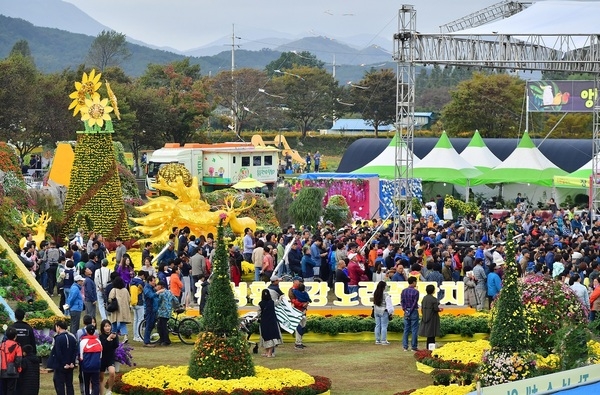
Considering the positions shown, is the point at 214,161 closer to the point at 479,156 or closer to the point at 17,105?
the point at 479,156

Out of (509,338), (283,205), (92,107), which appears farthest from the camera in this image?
(283,205)

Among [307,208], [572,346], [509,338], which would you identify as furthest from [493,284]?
[307,208]

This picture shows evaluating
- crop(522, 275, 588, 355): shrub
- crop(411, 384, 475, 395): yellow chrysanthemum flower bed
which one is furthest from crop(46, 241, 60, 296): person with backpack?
crop(411, 384, 475, 395): yellow chrysanthemum flower bed

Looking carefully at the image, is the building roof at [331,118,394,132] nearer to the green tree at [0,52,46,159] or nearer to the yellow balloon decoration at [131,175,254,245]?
the green tree at [0,52,46,159]

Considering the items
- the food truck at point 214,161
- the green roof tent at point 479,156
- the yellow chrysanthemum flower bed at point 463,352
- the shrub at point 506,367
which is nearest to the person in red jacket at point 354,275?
the yellow chrysanthemum flower bed at point 463,352

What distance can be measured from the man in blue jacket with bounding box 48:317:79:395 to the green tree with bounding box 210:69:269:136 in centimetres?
7193

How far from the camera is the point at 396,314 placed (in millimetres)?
21750

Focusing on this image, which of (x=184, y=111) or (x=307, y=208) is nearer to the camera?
(x=307, y=208)

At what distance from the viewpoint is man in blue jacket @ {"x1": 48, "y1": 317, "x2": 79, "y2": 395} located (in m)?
14.9

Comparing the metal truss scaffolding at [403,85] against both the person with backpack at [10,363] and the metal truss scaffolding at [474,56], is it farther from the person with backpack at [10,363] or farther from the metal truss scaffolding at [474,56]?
the person with backpack at [10,363]

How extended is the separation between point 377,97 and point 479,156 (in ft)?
130

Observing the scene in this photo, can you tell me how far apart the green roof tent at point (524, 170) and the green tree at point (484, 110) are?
2637 centimetres

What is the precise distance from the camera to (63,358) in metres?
14.9

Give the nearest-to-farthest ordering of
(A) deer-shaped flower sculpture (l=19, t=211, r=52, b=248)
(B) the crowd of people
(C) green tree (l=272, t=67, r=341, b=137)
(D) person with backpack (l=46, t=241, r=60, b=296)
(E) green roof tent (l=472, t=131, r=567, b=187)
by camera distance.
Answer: (B) the crowd of people, (D) person with backpack (l=46, t=241, r=60, b=296), (A) deer-shaped flower sculpture (l=19, t=211, r=52, b=248), (E) green roof tent (l=472, t=131, r=567, b=187), (C) green tree (l=272, t=67, r=341, b=137)
